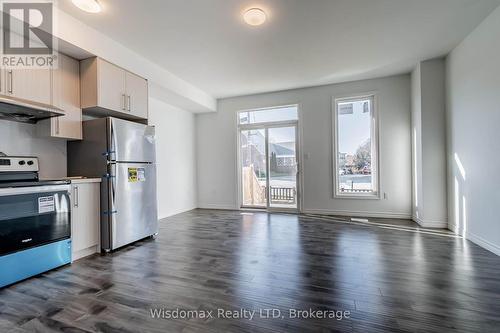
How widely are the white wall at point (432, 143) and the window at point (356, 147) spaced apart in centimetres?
95

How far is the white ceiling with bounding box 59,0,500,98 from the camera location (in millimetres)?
2611

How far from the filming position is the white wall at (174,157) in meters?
5.02

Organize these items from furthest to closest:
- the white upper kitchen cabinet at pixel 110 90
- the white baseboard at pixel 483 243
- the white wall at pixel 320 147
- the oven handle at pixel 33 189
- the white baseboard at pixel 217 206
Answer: the white baseboard at pixel 217 206 < the white wall at pixel 320 147 < the white upper kitchen cabinet at pixel 110 90 < the white baseboard at pixel 483 243 < the oven handle at pixel 33 189

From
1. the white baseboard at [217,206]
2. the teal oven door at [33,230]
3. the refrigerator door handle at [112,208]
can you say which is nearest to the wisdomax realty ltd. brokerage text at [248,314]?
the teal oven door at [33,230]

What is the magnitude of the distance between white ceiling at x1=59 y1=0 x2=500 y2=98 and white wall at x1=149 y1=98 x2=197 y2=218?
110 centimetres

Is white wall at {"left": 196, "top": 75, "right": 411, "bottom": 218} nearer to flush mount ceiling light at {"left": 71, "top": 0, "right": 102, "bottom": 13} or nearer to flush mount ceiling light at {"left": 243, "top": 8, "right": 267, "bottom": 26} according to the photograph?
flush mount ceiling light at {"left": 243, "top": 8, "right": 267, "bottom": 26}

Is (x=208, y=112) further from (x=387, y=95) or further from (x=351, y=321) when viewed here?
(x=351, y=321)

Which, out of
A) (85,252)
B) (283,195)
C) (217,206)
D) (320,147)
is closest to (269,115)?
(320,147)

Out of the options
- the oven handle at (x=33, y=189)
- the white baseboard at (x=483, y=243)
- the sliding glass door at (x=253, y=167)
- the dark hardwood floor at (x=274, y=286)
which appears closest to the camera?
the dark hardwood floor at (x=274, y=286)

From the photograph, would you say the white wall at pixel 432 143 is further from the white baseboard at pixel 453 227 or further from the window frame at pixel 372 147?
the window frame at pixel 372 147

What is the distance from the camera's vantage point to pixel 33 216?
2.39m

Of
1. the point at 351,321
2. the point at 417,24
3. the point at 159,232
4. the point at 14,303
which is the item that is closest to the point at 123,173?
the point at 159,232

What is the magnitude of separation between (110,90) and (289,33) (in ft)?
8.13

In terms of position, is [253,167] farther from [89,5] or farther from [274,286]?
[89,5]
